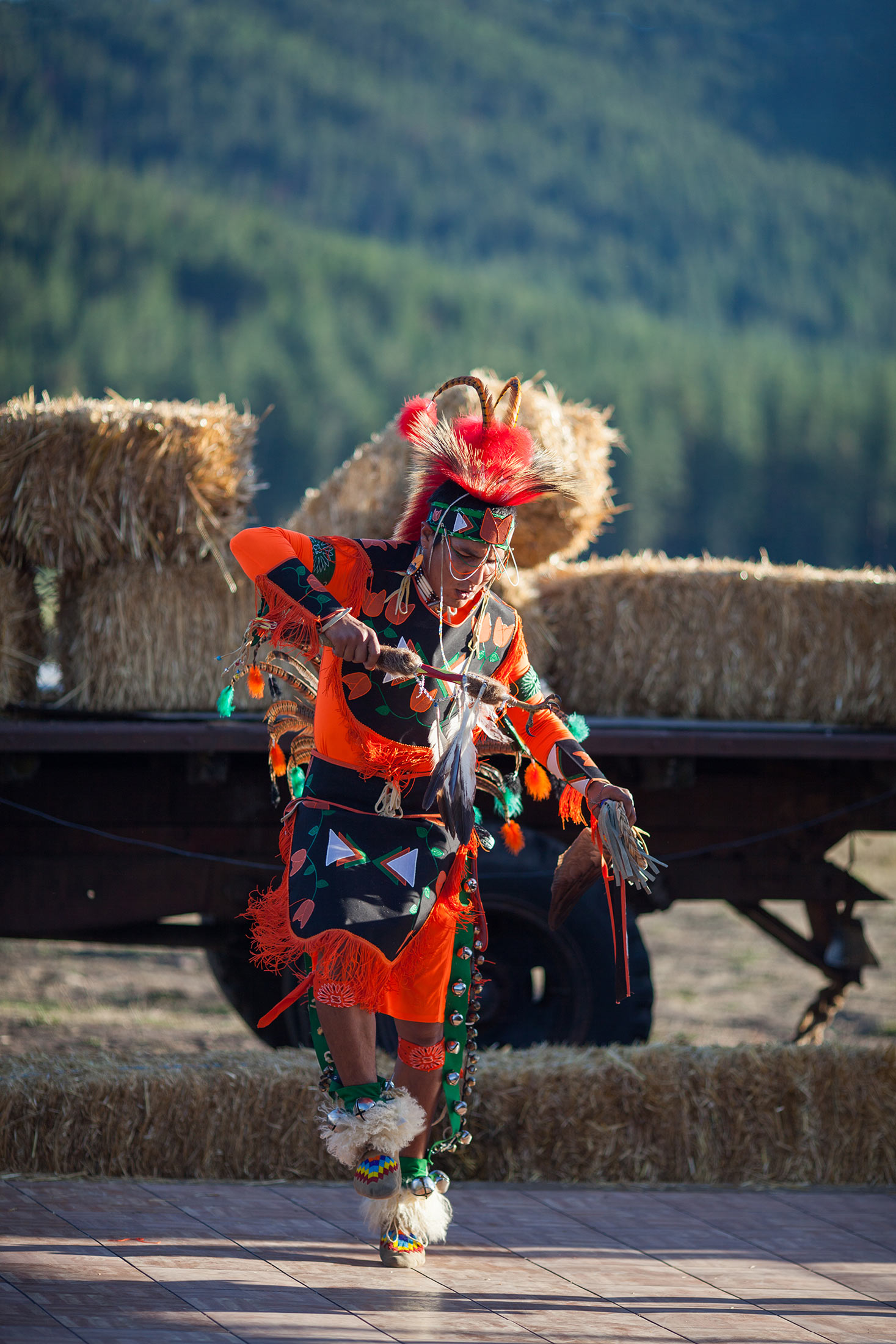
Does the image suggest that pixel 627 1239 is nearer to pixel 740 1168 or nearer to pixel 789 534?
pixel 740 1168

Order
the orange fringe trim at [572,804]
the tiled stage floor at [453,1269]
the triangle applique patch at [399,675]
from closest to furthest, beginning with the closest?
the tiled stage floor at [453,1269] < the triangle applique patch at [399,675] < the orange fringe trim at [572,804]

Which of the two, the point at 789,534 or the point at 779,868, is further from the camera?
the point at 789,534

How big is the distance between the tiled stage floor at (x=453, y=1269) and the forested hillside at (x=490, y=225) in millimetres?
31043

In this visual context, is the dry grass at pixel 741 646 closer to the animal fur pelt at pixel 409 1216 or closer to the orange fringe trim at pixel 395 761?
the orange fringe trim at pixel 395 761

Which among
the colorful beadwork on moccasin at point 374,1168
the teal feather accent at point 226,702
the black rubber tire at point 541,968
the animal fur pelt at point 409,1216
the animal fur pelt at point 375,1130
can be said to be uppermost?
the teal feather accent at point 226,702

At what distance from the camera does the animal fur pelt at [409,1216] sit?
9.66ft

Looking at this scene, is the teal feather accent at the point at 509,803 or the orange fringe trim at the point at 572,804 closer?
the orange fringe trim at the point at 572,804

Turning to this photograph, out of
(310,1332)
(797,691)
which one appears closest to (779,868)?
(797,691)

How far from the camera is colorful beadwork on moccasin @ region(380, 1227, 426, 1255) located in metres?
2.93

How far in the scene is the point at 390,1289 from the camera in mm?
2807

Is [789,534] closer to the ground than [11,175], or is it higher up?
closer to the ground

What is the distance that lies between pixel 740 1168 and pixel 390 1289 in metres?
1.59

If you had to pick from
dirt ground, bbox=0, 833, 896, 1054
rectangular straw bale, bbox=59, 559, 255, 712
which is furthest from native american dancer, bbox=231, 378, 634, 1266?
dirt ground, bbox=0, 833, 896, 1054

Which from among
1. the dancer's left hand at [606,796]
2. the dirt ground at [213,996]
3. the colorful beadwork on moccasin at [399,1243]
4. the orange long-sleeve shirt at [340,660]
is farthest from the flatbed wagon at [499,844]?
the colorful beadwork on moccasin at [399,1243]
